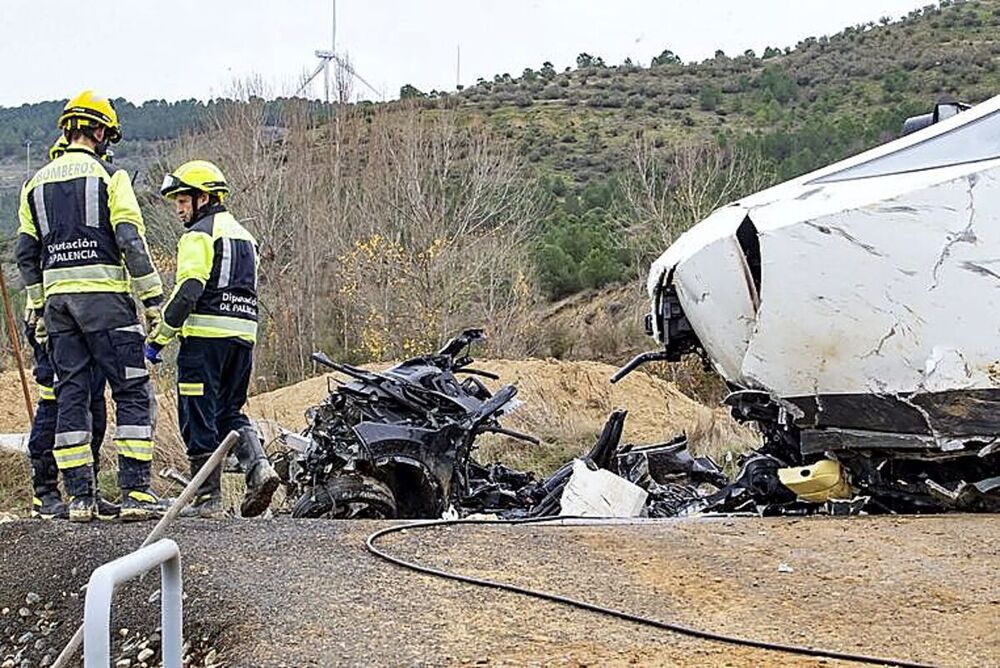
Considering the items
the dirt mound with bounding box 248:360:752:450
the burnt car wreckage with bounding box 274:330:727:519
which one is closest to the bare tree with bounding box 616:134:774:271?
the dirt mound with bounding box 248:360:752:450

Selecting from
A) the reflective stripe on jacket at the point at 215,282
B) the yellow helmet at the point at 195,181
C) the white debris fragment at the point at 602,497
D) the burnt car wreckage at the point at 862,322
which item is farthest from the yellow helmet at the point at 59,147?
the white debris fragment at the point at 602,497

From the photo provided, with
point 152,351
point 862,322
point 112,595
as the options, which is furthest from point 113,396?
point 112,595

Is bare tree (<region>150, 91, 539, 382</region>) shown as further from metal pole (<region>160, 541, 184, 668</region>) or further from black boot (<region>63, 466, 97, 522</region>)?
metal pole (<region>160, 541, 184, 668</region>)

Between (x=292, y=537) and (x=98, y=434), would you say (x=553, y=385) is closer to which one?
(x=98, y=434)

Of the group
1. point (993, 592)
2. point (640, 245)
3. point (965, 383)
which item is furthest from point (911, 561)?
point (640, 245)

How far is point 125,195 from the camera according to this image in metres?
5.99

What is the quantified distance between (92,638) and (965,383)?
4003mm

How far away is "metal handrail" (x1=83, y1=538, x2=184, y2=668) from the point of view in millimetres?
2191

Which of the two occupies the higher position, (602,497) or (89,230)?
(89,230)

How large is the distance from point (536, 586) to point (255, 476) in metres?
2.54

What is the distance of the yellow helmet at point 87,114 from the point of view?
6.05m

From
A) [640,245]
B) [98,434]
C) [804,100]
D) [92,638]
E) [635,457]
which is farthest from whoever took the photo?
[804,100]

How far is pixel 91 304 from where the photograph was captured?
587 cm

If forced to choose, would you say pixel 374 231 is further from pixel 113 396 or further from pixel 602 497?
pixel 113 396
